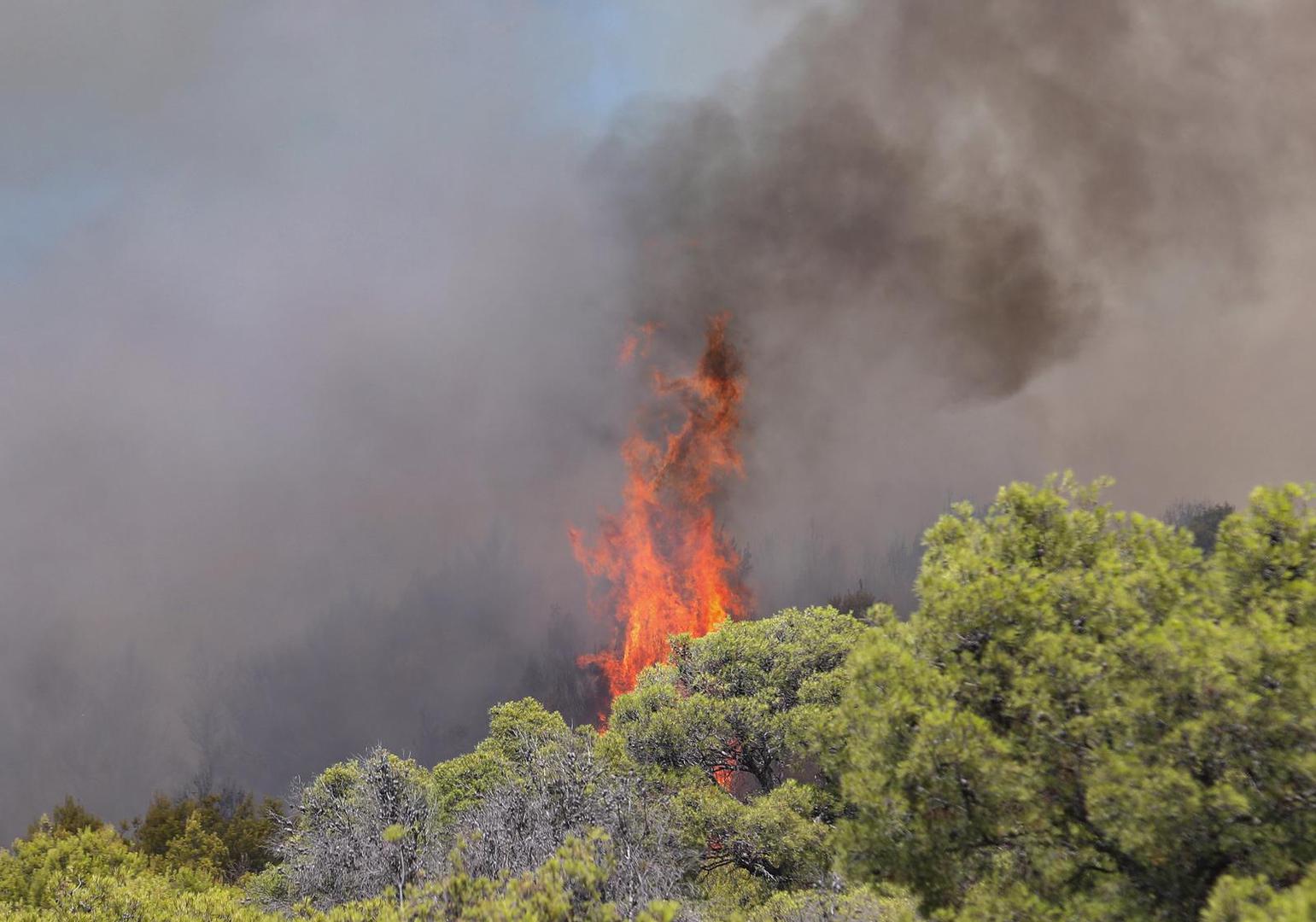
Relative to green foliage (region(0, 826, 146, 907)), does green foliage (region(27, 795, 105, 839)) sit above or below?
above

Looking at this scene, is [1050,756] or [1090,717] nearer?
[1090,717]

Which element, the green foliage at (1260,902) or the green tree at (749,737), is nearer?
the green foliage at (1260,902)

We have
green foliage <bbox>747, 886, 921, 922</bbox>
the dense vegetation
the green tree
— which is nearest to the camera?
the dense vegetation

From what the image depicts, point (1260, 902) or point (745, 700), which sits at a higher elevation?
point (745, 700)

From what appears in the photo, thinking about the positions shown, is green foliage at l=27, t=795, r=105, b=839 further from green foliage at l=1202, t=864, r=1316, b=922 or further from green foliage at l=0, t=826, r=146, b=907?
green foliage at l=1202, t=864, r=1316, b=922

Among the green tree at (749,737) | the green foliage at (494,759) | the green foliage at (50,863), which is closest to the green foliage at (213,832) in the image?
the green foliage at (50,863)

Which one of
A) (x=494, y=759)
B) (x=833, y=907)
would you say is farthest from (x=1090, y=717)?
(x=494, y=759)

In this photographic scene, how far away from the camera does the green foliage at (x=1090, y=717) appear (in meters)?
11.0

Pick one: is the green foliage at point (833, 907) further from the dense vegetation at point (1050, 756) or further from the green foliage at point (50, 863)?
the green foliage at point (50, 863)

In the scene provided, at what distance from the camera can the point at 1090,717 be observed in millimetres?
12047

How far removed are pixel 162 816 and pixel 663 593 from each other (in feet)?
353

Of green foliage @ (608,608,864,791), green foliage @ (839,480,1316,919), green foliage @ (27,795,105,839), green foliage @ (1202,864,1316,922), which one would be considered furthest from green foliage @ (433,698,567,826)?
green foliage @ (27,795,105,839)

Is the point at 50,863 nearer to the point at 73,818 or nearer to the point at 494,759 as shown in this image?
the point at 494,759

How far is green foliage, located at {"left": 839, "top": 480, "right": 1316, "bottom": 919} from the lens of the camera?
10961mm
